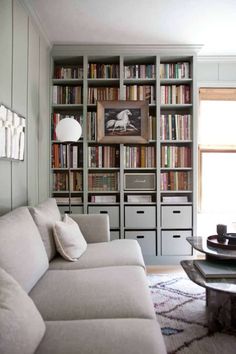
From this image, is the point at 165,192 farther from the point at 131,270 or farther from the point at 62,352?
the point at 62,352

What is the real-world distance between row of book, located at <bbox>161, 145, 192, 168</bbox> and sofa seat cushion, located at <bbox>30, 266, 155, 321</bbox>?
1.86 meters

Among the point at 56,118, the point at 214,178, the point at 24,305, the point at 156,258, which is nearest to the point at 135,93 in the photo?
the point at 56,118

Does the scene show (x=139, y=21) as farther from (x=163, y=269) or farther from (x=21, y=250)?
(x=163, y=269)

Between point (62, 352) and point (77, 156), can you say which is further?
point (77, 156)

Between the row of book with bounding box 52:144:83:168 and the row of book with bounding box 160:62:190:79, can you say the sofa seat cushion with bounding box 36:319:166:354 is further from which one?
the row of book with bounding box 160:62:190:79

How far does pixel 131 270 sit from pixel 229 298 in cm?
66

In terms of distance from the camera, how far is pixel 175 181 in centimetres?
349

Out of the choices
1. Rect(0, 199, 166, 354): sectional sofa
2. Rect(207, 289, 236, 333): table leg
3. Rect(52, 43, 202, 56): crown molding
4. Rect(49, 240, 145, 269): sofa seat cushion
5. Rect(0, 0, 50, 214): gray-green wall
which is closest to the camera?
Rect(0, 199, 166, 354): sectional sofa

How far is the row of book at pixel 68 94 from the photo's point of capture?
3.45m

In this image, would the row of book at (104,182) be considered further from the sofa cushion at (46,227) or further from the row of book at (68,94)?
the sofa cushion at (46,227)

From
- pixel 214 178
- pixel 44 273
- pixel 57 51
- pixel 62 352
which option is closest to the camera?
pixel 62 352

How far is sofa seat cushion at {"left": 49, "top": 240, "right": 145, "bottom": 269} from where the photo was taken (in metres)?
1.99

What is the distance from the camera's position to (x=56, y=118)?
345 cm

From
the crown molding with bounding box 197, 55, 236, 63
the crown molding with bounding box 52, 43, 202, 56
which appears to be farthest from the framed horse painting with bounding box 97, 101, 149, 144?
the crown molding with bounding box 197, 55, 236, 63
